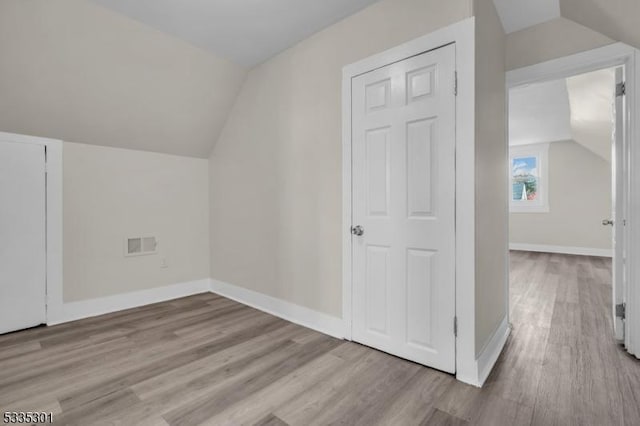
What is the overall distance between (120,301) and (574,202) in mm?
8841

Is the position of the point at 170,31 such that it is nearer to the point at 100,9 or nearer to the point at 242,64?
the point at 100,9

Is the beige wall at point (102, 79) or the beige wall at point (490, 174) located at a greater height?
the beige wall at point (102, 79)

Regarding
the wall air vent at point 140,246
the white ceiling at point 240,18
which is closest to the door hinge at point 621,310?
the white ceiling at point 240,18

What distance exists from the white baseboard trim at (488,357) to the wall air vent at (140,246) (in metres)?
3.36

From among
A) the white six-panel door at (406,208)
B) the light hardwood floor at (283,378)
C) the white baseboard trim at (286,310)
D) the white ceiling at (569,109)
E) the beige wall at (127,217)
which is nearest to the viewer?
the light hardwood floor at (283,378)

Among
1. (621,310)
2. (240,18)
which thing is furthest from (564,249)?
(240,18)

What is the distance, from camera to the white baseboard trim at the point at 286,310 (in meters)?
2.57

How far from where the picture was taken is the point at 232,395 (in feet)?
5.76

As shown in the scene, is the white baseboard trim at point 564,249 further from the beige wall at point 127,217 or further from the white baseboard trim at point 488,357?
the beige wall at point 127,217

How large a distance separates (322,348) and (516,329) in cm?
177

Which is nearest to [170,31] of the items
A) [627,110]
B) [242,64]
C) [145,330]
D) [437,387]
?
[242,64]

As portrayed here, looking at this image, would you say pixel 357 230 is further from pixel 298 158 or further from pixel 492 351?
pixel 492 351

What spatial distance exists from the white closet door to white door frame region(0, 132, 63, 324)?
0.04 m

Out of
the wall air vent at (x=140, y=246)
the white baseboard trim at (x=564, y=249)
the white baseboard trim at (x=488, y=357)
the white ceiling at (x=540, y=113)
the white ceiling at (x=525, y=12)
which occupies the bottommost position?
the white baseboard trim at (x=488, y=357)
